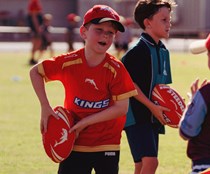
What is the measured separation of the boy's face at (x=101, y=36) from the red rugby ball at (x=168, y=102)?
0.82m

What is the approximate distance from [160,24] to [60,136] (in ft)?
4.95

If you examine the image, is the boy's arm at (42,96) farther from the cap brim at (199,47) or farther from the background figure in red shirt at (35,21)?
the background figure in red shirt at (35,21)

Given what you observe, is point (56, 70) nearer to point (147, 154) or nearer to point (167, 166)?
point (147, 154)

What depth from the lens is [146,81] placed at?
6.57m

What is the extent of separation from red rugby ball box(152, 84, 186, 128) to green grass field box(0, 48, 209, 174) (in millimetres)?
1961

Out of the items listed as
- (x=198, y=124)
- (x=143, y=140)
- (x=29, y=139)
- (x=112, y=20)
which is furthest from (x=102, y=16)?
(x=29, y=139)

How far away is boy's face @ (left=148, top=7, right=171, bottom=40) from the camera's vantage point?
6.72 meters

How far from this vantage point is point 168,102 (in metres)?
6.52

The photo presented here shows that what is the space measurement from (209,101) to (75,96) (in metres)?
1.53

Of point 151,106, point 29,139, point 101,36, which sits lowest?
point 29,139

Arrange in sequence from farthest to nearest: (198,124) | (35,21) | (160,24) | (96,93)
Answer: (35,21), (160,24), (96,93), (198,124)

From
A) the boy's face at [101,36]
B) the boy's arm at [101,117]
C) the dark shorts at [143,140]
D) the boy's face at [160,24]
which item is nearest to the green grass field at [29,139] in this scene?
the dark shorts at [143,140]

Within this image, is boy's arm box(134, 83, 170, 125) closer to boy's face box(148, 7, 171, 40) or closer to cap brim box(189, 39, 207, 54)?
boy's face box(148, 7, 171, 40)

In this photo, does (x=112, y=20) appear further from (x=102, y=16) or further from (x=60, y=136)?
(x=60, y=136)
